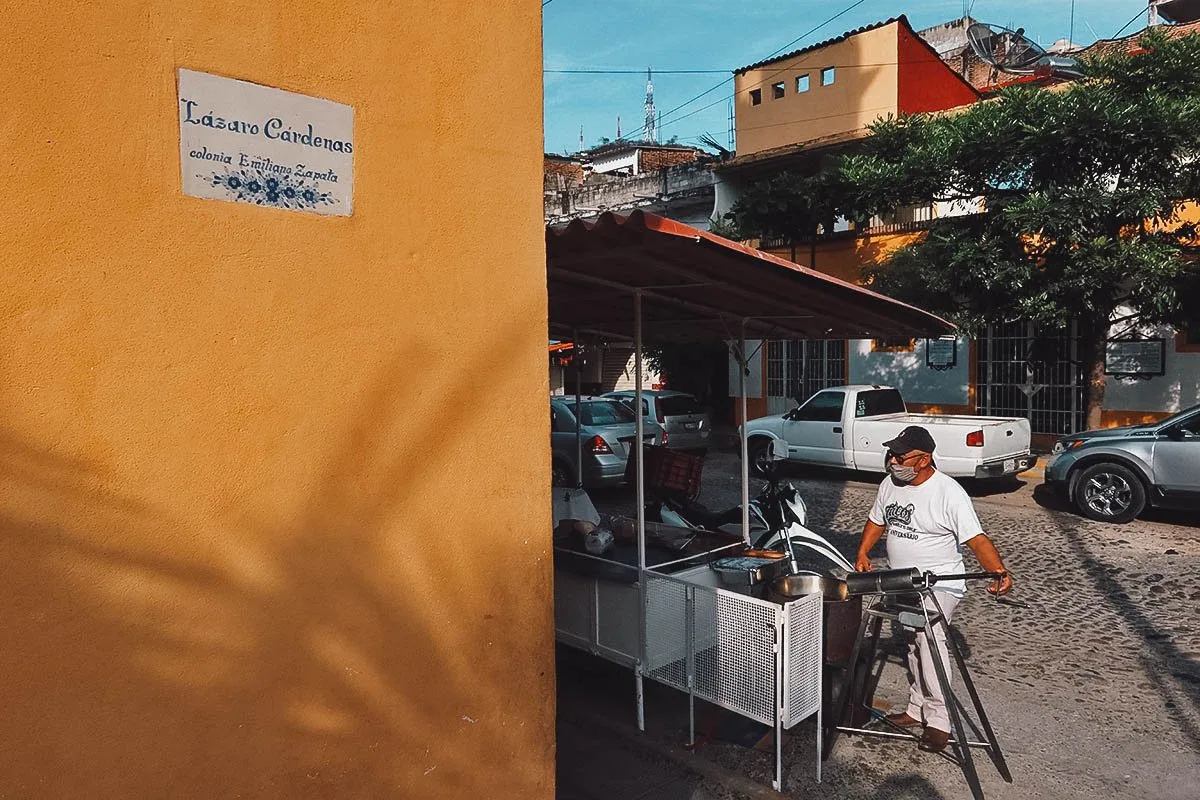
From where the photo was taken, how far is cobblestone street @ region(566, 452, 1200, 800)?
14.3 feet

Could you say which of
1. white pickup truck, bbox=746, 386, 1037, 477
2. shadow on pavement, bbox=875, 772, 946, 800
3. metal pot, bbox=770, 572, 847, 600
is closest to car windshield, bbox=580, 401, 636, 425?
white pickup truck, bbox=746, 386, 1037, 477

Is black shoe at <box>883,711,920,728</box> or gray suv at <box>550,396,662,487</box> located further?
gray suv at <box>550,396,662,487</box>

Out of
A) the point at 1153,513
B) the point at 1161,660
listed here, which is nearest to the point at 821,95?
the point at 1153,513

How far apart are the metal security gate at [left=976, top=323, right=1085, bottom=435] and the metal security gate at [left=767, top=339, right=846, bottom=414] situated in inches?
126

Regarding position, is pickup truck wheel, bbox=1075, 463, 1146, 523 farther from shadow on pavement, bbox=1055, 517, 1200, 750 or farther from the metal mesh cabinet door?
the metal mesh cabinet door

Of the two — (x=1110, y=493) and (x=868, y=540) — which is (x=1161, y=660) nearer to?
(x=868, y=540)

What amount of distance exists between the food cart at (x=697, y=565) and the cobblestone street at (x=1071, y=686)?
15.0 inches

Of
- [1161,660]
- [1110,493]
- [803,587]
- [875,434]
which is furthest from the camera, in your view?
[875,434]

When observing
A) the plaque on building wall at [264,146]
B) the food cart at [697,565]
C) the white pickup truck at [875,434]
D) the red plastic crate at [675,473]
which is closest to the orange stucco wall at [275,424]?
the plaque on building wall at [264,146]

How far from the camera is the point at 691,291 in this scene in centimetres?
515

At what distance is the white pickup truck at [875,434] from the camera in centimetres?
1191

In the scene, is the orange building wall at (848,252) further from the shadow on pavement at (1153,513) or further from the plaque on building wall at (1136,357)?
the shadow on pavement at (1153,513)

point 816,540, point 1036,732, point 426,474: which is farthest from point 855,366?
point 426,474

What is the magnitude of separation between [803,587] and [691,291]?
182 cm
